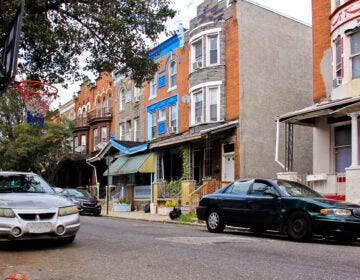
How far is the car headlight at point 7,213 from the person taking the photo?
8.05m

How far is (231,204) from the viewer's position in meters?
12.6

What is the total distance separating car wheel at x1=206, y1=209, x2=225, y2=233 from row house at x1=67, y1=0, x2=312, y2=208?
833cm

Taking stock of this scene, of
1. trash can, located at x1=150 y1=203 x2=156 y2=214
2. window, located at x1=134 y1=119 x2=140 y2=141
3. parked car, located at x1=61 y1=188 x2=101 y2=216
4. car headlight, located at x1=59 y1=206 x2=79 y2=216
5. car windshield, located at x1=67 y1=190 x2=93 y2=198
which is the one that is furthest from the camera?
window, located at x1=134 y1=119 x2=140 y2=141

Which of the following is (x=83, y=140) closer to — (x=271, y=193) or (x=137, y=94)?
(x=137, y=94)

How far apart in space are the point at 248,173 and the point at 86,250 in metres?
14.0

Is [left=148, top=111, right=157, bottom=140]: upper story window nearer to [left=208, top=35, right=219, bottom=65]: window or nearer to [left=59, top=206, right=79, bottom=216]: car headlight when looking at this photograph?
[left=208, top=35, right=219, bottom=65]: window

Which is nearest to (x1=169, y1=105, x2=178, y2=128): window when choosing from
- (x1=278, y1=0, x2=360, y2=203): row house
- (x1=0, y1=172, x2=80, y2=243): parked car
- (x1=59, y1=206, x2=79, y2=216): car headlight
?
(x1=278, y1=0, x2=360, y2=203): row house

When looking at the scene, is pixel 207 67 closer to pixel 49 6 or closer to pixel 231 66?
pixel 231 66

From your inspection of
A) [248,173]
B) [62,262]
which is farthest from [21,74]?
[248,173]

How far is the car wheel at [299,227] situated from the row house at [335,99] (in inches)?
161

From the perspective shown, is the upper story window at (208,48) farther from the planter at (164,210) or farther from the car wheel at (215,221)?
the car wheel at (215,221)

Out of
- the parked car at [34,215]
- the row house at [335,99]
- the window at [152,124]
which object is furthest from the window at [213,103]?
the parked car at [34,215]

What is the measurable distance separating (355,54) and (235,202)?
765 centimetres

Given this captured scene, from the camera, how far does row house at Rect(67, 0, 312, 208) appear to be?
22344 mm
